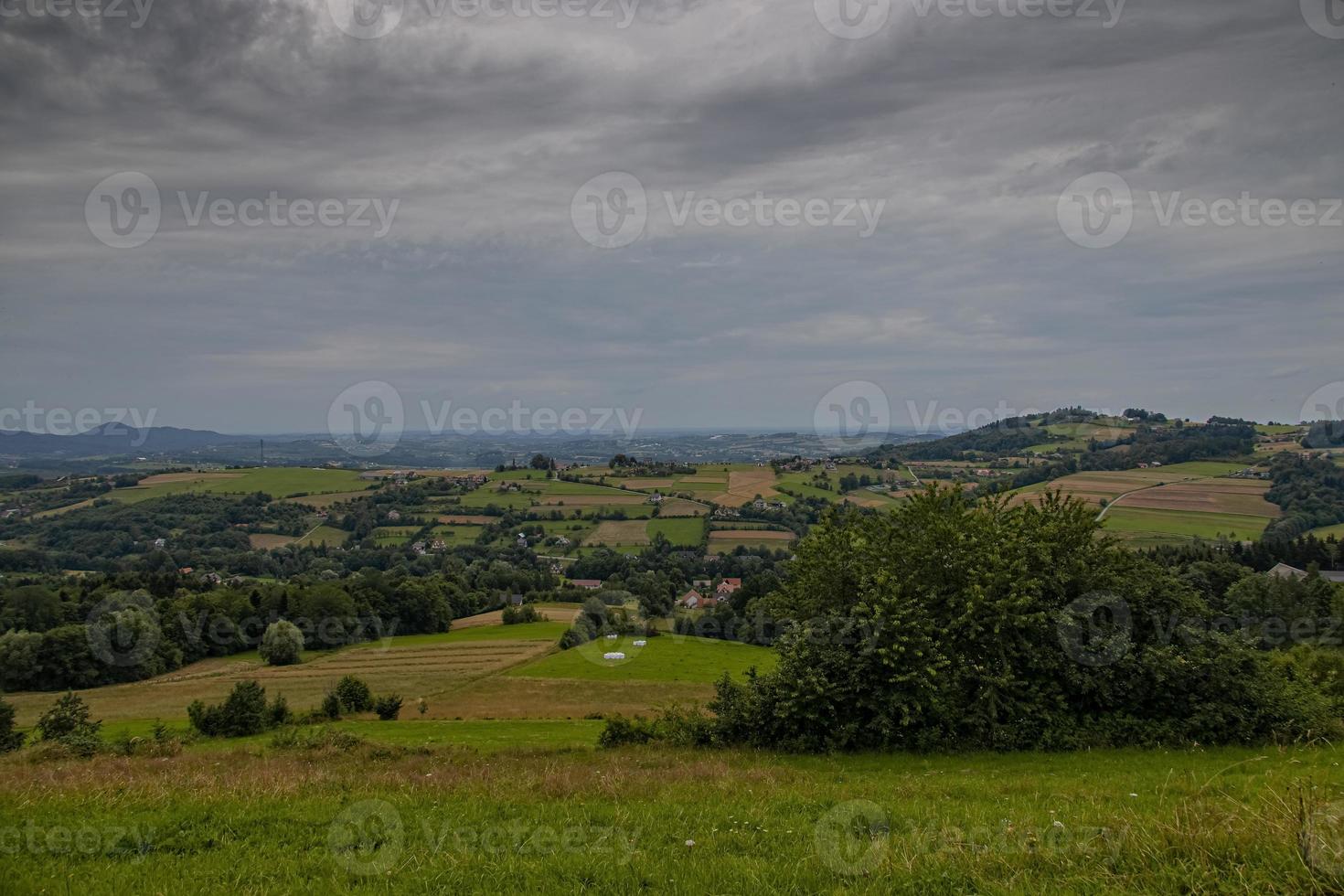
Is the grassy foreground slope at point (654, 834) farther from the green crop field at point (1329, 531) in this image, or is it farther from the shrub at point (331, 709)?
the green crop field at point (1329, 531)

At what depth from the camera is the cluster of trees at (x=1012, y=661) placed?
1822 cm

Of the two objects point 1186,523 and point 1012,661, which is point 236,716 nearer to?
point 1012,661

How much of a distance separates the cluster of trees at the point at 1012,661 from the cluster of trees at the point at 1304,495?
7897cm

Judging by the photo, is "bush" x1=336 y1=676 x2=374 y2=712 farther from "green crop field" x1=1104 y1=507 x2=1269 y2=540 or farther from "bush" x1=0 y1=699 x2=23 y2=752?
"green crop field" x1=1104 y1=507 x2=1269 y2=540

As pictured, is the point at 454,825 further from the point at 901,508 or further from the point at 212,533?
the point at 212,533

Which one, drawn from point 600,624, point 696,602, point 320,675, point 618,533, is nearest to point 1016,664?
point 320,675

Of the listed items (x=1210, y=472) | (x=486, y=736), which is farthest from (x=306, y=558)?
(x=1210, y=472)

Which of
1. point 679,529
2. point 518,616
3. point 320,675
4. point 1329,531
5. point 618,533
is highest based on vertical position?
point 1329,531

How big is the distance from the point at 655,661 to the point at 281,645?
32.2m

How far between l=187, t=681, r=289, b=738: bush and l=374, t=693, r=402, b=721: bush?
19.6 feet

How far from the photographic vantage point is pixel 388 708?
42250mm

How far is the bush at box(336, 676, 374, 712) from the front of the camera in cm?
4284

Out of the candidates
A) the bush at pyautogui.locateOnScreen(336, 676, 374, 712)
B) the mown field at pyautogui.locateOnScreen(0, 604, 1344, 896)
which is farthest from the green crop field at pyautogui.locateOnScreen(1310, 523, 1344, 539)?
the bush at pyautogui.locateOnScreen(336, 676, 374, 712)

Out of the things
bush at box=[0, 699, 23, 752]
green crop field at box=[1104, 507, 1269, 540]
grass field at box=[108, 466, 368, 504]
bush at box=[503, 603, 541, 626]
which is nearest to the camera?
bush at box=[0, 699, 23, 752]
